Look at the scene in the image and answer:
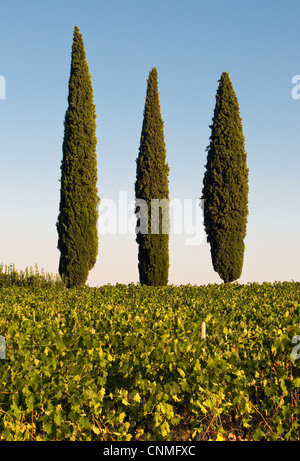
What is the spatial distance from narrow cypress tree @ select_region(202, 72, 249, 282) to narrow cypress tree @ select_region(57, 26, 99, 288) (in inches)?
248

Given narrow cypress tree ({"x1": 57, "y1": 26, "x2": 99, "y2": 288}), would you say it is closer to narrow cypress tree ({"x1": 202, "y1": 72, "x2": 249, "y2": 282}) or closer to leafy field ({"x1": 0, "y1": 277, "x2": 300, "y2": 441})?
narrow cypress tree ({"x1": 202, "y1": 72, "x2": 249, "y2": 282})

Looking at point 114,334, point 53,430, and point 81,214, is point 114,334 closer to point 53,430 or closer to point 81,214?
point 53,430

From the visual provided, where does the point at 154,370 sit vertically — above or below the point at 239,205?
below

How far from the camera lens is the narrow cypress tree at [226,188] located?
76.7ft

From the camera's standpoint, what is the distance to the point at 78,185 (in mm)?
20906

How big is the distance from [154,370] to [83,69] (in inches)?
753

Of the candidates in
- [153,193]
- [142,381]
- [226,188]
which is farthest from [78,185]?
[142,381]

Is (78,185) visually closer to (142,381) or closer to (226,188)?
(226,188)

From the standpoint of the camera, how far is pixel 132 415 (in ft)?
15.6

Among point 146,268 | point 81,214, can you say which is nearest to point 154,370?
point 81,214

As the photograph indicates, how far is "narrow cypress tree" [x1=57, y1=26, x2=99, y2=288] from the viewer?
2056cm

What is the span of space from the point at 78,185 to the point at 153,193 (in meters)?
4.03

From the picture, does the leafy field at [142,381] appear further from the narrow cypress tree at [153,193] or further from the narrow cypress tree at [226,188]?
the narrow cypress tree at [226,188]

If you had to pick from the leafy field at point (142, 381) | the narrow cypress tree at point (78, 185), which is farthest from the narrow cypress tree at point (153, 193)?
the leafy field at point (142, 381)
